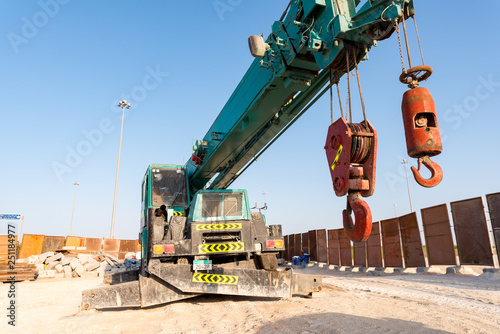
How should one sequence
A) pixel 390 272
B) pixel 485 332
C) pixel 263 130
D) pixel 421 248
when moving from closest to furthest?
pixel 485 332, pixel 263 130, pixel 421 248, pixel 390 272

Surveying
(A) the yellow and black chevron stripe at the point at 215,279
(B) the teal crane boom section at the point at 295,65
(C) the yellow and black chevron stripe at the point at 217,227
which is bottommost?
(A) the yellow and black chevron stripe at the point at 215,279

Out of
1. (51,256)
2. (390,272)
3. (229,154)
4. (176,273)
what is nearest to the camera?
(176,273)

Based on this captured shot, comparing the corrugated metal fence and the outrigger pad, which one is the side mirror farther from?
the corrugated metal fence

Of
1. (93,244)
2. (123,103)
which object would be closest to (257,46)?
(93,244)

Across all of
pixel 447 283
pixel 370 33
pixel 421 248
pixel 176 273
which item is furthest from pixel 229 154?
pixel 421 248

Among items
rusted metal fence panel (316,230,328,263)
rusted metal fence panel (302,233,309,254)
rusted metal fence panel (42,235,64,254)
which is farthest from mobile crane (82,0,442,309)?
rusted metal fence panel (42,235,64,254)

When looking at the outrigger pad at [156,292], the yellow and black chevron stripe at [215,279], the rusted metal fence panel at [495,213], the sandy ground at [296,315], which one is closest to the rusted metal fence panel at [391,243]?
the rusted metal fence panel at [495,213]

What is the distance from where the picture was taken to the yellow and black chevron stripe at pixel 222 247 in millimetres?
6137

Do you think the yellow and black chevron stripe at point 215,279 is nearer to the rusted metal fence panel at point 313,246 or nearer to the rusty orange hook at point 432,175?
the rusty orange hook at point 432,175

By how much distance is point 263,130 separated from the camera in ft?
20.7

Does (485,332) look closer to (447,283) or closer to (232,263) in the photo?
(232,263)

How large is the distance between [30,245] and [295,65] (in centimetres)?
2143

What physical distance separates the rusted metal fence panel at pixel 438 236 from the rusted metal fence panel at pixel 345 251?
13.2ft

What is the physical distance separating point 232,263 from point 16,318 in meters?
3.88
